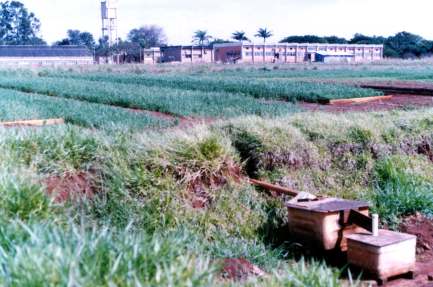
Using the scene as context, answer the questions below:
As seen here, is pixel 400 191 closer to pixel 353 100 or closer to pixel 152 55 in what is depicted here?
pixel 353 100

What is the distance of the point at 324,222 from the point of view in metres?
5.71

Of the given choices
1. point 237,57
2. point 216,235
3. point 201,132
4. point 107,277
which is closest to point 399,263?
point 216,235

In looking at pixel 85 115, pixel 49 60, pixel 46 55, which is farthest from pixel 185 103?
pixel 46 55

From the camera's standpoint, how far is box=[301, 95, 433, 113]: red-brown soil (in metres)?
15.1

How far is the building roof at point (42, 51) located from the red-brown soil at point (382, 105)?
54077mm

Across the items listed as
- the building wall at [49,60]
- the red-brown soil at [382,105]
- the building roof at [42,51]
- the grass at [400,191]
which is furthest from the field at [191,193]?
the building roof at [42,51]

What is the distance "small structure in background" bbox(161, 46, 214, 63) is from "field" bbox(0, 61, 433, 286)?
6521 centimetres

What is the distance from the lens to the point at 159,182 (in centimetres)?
609

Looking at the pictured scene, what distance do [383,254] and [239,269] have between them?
132 centimetres

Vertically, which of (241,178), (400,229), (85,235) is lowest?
(400,229)

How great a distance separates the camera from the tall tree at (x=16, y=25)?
9838 cm

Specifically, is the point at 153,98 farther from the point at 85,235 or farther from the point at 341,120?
the point at 85,235

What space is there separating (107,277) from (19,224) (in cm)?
108

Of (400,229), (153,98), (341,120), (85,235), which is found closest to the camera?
(85,235)
